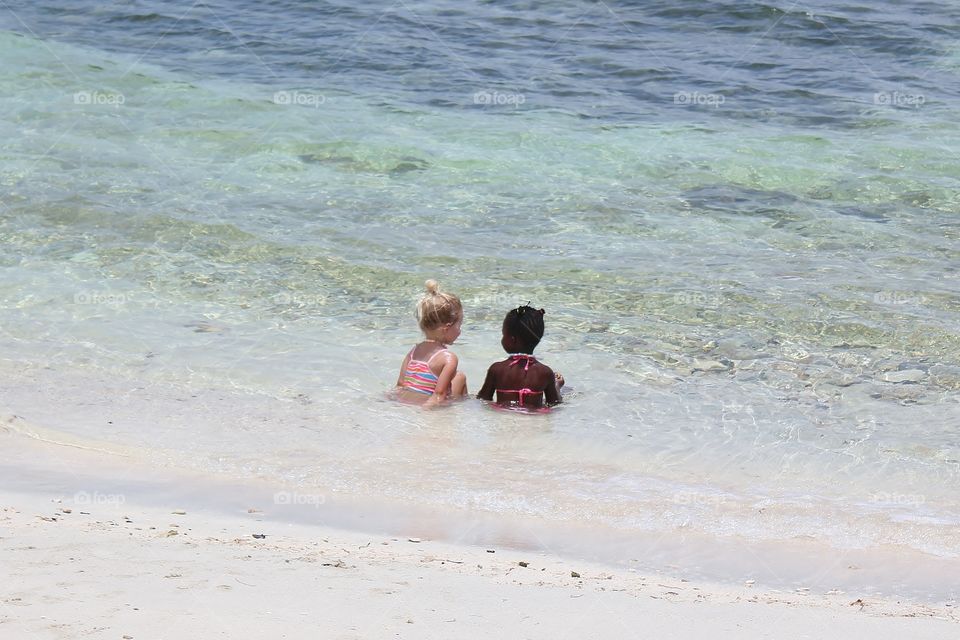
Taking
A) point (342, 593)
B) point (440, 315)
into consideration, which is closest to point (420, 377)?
point (440, 315)

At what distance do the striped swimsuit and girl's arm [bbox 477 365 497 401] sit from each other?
0.29m

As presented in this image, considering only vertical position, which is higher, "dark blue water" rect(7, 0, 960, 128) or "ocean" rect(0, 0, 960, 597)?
"dark blue water" rect(7, 0, 960, 128)

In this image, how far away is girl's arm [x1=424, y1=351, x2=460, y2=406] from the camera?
6.38 meters

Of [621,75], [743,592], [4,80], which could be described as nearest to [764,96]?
[621,75]

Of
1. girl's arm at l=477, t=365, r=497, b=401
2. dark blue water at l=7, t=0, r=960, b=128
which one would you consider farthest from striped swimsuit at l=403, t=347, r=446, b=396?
dark blue water at l=7, t=0, r=960, b=128

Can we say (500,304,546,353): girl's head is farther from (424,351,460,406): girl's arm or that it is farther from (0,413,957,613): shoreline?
(0,413,957,613): shoreline

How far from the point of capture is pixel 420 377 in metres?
6.48

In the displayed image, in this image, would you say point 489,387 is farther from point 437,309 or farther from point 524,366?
point 437,309

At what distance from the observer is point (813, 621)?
12.1ft

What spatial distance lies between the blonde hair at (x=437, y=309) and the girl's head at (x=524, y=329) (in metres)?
0.34

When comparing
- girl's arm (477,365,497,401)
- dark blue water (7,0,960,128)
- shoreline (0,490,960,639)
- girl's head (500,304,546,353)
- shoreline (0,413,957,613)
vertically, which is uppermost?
dark blue water (7,0,960,128)

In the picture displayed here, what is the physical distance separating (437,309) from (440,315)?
0.15 feet

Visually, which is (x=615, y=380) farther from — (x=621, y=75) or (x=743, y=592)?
(x=621, y=75)

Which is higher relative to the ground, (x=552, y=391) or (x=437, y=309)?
(x=437, y=309)
